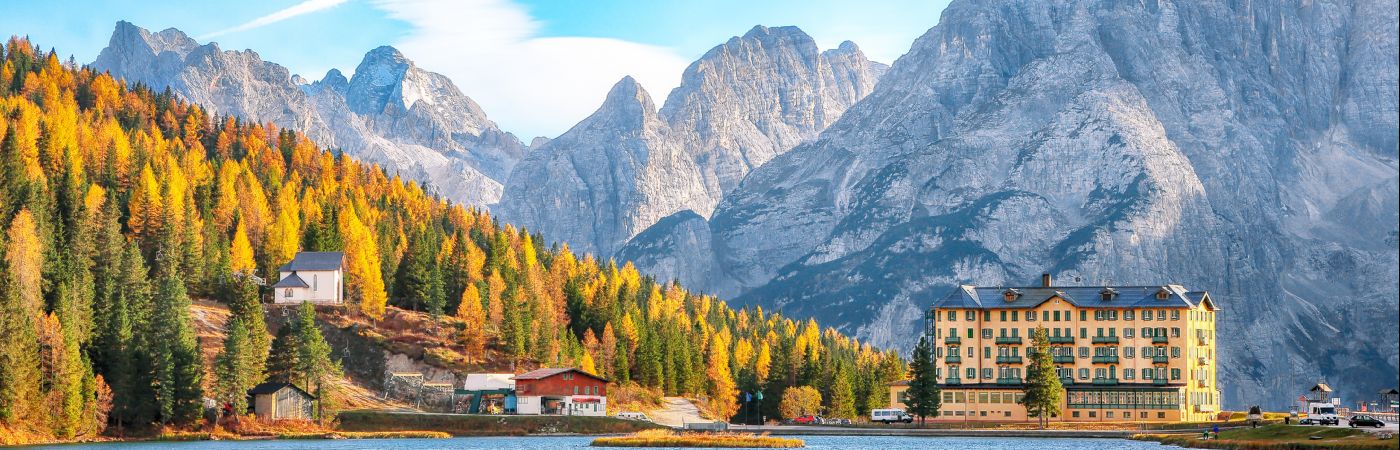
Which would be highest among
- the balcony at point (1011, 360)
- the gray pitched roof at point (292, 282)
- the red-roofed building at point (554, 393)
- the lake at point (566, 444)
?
the gray pitched roof at point (292, 282)

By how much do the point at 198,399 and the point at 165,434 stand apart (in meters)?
4.85

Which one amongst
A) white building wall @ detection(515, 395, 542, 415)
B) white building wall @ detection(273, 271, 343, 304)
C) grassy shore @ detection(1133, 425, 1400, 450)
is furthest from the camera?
white building wall @ detection(273, 271, 343, 304)

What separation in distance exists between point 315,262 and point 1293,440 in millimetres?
120402

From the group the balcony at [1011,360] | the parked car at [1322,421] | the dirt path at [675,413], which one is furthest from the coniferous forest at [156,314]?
the parked car at [1322,421]

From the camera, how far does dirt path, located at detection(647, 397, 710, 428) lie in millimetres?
178375

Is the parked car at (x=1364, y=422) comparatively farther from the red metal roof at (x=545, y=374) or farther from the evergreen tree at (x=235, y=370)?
the evergreen tree at (x=235, y=370)

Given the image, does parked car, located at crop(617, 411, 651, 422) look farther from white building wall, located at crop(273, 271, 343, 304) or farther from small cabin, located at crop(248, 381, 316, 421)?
white building wall, located at crop(273, 271, 343, 304)

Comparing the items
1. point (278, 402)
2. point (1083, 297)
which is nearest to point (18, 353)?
point (278, 402)

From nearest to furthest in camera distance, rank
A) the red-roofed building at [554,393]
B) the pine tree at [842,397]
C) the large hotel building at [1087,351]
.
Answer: the red-roofed building at [554,393] < the large hotel building at [1087,351] < the pine tree at [842,397]

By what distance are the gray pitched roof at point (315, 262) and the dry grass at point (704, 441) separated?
63759 mm

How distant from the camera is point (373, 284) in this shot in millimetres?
182000

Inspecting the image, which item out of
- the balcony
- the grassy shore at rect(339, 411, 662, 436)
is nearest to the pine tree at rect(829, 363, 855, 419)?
the balcony

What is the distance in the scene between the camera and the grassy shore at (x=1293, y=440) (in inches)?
3559

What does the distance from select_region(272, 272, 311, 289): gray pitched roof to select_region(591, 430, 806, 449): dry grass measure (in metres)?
63.5
